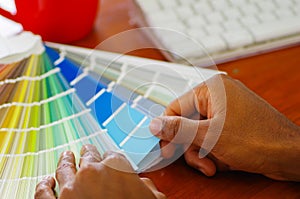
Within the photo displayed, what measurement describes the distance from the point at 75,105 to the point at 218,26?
13.1 inches

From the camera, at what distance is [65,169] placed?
60 cm

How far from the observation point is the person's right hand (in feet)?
2.15

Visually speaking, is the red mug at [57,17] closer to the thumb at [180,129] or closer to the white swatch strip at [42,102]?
the white swatch strip at [42,102]

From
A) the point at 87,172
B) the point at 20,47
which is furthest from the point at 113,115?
the point at 20,47

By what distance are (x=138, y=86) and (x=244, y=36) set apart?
0.25 meters

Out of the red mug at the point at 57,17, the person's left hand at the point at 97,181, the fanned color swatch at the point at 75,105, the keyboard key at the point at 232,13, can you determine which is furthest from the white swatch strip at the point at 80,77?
the keyboard key at the point at 232,13

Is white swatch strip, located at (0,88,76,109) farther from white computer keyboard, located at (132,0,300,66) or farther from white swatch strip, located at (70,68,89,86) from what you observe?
white computer keyboard, located at (132,0,300,66)

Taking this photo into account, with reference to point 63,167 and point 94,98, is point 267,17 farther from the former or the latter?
point 63,167

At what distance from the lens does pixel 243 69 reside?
2.83 ft

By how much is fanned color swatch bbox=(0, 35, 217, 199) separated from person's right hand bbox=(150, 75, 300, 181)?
0.04 m

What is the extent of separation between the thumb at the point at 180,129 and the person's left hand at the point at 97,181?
0.07 meters

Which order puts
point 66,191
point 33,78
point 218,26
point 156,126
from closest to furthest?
point 66,191 → point 156,126 → point 33,78 → point 218,26

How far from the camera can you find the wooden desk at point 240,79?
2.16 feet

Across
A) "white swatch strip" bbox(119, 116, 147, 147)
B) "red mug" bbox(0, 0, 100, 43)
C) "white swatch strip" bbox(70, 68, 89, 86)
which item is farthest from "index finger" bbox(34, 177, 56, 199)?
"red mug" bbox(0, 0, 100, 43)
